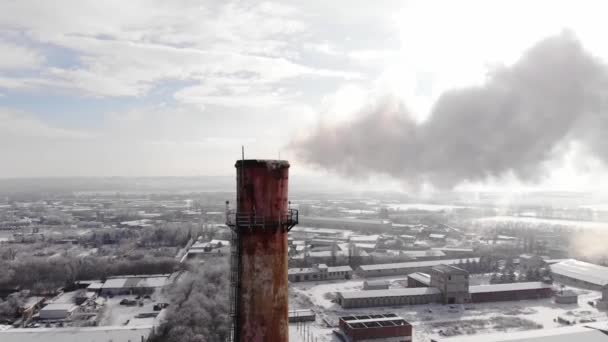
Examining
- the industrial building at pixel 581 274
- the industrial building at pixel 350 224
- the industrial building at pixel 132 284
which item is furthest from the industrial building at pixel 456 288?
the industrial building at pixel 350 224

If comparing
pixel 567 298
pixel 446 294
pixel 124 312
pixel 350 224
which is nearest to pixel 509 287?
pixel 567 298

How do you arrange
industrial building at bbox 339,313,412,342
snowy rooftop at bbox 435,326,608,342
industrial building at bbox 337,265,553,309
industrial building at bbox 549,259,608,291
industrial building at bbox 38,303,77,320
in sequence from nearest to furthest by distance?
snowy rooftop at bbox 435,326,608,342 → industrial building at bbox 339,313,412,342 → industrial building at bbox 38,303,77,320 → industrial building at bbox 337,265,553,309 → industrial building at bbox 549,259,608,291

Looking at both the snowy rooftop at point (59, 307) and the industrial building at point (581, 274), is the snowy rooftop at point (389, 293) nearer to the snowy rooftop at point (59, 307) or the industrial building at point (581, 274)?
the industrial building at point (581, 274)

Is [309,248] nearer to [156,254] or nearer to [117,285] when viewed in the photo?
[156,254]

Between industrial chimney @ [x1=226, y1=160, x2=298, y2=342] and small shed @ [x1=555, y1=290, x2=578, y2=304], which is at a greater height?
industrial chimney @ [x1=226, y1=160, x2=298, y2=342]

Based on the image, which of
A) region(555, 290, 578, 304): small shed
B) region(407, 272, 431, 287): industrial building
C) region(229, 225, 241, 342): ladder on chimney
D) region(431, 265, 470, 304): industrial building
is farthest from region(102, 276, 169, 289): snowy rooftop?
region(229, 225, 241, 342): ladder on chimney

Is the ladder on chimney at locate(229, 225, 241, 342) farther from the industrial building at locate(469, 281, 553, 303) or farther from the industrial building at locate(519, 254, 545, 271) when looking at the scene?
the industrial building at locate(519, 254, 545, 271)

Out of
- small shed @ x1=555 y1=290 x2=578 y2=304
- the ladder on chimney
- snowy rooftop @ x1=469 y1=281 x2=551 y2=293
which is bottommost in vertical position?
small shed @ x1=555 y1=290 x2=578 y2=304

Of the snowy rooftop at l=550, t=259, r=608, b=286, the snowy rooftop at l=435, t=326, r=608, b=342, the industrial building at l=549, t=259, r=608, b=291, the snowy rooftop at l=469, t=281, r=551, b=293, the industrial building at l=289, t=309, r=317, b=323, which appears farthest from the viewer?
the snowy rooftop at l=550, t=259, r=608, b=286
